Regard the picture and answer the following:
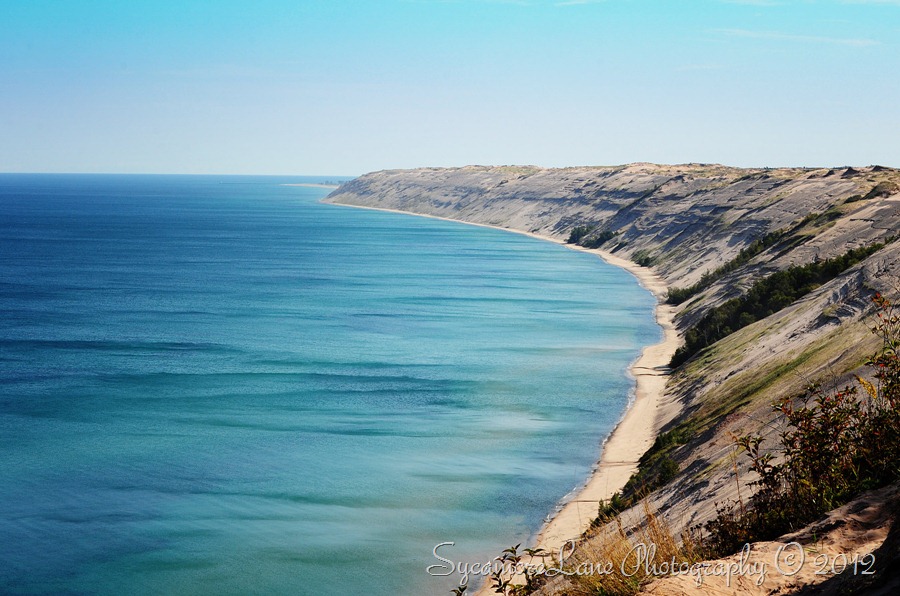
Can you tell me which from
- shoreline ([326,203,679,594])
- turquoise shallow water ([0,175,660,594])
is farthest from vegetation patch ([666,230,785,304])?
shoreline ([326,203,679,594])

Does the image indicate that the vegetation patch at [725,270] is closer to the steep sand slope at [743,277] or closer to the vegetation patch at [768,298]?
the steep sand slope at [743,277]

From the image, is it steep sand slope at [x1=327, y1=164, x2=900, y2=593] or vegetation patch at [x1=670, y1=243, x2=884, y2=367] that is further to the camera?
vegetation patch at [x1=670, y1=243, x2=884, y2=367]

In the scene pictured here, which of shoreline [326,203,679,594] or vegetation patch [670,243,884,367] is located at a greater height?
vegetation patch [670,243,884,367]

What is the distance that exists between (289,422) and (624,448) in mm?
13296

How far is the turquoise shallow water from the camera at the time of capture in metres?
22.0

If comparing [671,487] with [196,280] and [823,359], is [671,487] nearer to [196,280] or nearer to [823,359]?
[823,359]

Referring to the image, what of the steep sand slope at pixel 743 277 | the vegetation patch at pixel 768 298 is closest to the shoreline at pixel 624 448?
the steep sand slope at pixel 743 277

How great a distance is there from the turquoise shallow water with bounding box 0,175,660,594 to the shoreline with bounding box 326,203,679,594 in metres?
0.64

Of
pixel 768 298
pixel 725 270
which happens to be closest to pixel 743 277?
pixel 725 270

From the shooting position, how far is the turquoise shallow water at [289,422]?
72.3 ft

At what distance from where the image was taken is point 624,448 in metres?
30.0

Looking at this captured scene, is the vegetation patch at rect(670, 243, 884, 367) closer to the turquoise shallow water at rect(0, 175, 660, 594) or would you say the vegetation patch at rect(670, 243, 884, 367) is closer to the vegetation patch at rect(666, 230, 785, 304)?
the turquoise shallow water at rect(0, 175, 660, 594)

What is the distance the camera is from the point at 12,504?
25.3 meters

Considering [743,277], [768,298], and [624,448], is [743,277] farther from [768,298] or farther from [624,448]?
[624,448]
